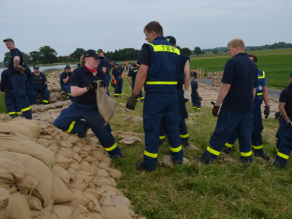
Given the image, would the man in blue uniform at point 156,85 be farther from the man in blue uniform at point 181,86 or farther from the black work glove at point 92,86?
the man in blue uniform at point 181,86

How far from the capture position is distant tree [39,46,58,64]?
170 feet

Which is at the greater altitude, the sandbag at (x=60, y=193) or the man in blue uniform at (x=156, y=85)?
the man in blue uniform at (x=156, y=85)

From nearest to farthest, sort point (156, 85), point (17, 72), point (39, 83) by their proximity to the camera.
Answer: point (156, 85)
point (17, 72)
point (39, 83)

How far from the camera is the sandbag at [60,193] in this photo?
1.94m

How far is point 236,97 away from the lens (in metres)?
3.32

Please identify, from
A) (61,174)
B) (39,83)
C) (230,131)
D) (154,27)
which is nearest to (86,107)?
(61,174)

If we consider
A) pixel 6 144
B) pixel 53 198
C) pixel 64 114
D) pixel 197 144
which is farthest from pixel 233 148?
pixel 6 144

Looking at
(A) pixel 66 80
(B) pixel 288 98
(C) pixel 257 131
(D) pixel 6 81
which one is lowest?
(C) pixel 257 131

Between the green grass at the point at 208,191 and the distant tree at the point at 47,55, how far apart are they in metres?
54.0

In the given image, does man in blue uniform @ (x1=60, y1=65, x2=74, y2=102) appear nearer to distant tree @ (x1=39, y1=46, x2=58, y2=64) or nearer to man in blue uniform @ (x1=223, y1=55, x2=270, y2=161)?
man in blue uniform @ (x1=223, y1=55, x2=270, y2=161)

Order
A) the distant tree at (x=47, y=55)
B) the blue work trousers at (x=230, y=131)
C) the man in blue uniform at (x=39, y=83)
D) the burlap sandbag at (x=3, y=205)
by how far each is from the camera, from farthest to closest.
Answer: the distant tree at (x=47, y=55) < the man in blue uniform at (x=39, y=83) < the blue work trousers at (x=230, y=131) < the burlap sandbag at (x=3, y=205)

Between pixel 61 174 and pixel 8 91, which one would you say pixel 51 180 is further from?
pixel 8 91

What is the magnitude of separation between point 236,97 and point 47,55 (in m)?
59.8

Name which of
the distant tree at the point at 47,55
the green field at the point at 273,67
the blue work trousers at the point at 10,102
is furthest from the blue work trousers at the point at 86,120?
the distant tree at the point at 47,55
